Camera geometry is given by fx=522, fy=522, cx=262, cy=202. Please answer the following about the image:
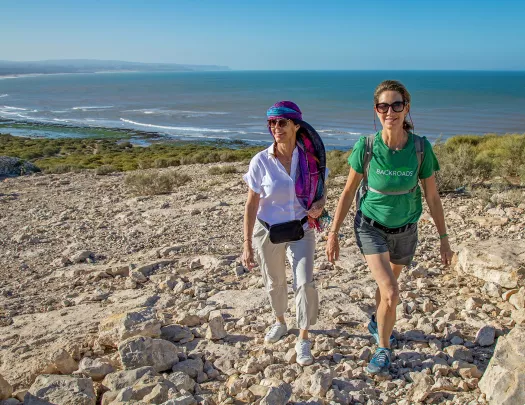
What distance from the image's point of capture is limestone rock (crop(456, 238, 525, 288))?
4.32 m

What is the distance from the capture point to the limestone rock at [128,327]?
12.1ft

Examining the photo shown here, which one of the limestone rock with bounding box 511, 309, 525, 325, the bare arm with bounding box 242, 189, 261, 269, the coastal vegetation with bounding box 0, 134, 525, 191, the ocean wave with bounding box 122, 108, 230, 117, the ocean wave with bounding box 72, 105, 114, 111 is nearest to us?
the bare arm with bounding box 242, 189, 261, 269

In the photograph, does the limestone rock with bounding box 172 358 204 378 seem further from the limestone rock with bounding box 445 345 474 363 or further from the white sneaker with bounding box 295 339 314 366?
the limestone rock with bounding box 445 345 474 363

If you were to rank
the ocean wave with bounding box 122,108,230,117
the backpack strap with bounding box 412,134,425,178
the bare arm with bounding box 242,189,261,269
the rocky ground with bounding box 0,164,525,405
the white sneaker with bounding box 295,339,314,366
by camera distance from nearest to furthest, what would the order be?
1. the rocky ground with bounding box 0,164,525,405
2. the backpack strap with bounding box 412,134,425,178
3. the white sneaker with bounding box 295,339,314,366
4. the bare arm with bounding box 242,189,261,269
5. the ocean wave with bounding box 122,108,230,117

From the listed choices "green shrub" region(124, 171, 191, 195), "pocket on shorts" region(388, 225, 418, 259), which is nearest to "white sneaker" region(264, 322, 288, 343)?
"pocket on shorts" region(388, 225, 418, 259)

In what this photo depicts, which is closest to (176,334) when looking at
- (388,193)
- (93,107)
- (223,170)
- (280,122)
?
(280,122)

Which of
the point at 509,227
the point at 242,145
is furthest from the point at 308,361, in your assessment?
the point at 242,145

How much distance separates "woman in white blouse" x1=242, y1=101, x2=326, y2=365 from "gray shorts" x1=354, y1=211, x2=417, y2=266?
36cm

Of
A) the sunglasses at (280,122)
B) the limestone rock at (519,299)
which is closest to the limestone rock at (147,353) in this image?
the sunglasses at (280,122)

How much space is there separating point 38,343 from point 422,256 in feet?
12.4

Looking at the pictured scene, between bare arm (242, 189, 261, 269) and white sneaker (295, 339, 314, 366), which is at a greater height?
bare arm (242, 189, 261, 269)

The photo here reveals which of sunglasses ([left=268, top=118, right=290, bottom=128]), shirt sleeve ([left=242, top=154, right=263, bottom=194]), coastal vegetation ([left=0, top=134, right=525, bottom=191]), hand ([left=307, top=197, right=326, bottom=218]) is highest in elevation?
sunglasses ([left=268, top=118, right=290, bottom=128])

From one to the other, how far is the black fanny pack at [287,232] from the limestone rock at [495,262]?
6.66 feet

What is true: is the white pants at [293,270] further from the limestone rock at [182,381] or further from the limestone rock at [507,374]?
the limestone rock at [507,374]
